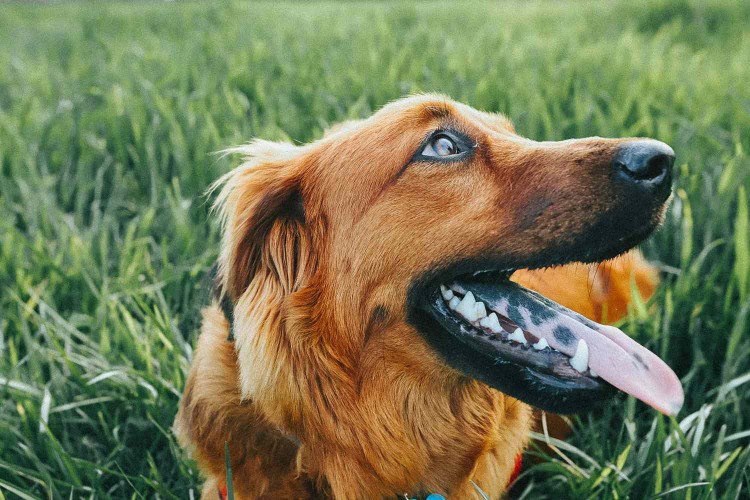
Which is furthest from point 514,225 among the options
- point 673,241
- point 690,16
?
point 690,16

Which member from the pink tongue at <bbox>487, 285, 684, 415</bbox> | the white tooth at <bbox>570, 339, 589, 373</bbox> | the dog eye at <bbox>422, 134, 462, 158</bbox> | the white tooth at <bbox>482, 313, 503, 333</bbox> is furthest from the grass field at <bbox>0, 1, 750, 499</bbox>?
the dog eye at <bbox>422, 134, 462, 158</bbox>

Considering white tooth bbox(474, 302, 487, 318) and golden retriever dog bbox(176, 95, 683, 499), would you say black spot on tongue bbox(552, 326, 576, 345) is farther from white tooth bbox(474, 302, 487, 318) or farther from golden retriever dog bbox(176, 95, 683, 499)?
white tooth bbox(474, 302, 487, 318)

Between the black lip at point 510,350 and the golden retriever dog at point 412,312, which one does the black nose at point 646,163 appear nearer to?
the golden retriever dog at point 412,312

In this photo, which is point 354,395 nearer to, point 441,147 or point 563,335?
point 563,335

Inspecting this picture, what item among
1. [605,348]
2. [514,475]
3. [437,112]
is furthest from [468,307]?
[514,475]

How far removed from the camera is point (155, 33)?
6.94 meters

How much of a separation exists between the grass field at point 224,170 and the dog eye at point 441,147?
97cm

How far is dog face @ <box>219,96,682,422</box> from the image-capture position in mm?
1736

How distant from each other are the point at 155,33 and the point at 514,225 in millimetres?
6120

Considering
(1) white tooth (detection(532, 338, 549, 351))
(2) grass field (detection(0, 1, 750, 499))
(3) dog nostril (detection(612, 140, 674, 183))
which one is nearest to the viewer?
(3) dog nostril (detection(612, 140, 674, 183))

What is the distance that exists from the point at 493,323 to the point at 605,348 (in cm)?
29

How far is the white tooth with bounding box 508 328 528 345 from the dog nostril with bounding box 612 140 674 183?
475mm

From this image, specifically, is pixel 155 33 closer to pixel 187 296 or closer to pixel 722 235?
pixel 187 296

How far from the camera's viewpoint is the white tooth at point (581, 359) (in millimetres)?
1761
